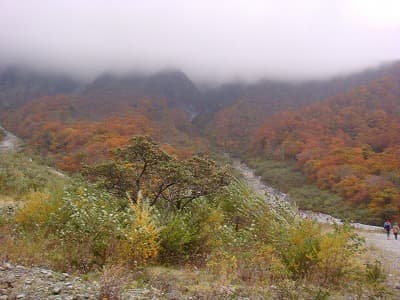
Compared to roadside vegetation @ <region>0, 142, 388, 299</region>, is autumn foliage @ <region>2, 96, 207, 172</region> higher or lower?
lower

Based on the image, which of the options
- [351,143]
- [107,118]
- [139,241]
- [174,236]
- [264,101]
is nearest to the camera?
[139,241]

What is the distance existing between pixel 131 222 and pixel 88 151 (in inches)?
1839

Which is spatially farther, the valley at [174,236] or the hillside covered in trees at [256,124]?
the hillside covered in trees at [256,124]

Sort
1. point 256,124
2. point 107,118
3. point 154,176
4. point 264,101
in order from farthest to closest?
point 264,101 → point 256,124 → point 107,118 → point 154,176

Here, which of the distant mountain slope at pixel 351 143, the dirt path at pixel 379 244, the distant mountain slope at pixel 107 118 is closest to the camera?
the dirt path at pixel 379 244

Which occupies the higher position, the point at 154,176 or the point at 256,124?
the point at 154,176

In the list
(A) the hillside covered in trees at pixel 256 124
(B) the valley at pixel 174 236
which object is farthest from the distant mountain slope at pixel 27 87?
(B) the valley at pixel 174 236

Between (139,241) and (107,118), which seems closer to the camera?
(139,241)

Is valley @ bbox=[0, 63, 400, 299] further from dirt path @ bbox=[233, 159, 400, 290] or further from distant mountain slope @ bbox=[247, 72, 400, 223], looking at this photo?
distant mountain slope @ bbox=[247, 72, 400, 223]

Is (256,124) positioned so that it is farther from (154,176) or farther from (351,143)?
(154,176)

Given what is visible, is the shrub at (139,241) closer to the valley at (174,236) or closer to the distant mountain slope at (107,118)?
the valley at (174,236)

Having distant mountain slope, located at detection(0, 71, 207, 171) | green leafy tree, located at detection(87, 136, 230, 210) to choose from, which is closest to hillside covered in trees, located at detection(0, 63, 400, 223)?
distant mountain slope, located at detection(0, 71, 207, 171)

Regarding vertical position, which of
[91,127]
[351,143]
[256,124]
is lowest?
[351,143]

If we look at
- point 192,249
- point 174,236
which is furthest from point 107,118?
point 174,236
